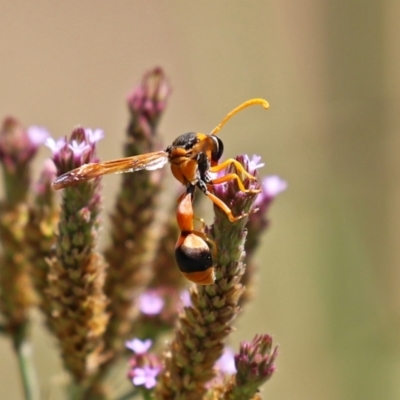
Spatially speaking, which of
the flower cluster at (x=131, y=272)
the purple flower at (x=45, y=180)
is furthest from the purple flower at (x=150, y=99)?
the purple flower at (x=45, y=180)

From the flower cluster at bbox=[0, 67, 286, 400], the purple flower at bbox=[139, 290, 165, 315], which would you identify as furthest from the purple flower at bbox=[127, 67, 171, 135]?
the purple flower at bbox=[139, 290, 165, 315]

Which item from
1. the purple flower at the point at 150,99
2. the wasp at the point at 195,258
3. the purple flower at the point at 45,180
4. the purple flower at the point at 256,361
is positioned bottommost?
the purple flower at the point at 256,361

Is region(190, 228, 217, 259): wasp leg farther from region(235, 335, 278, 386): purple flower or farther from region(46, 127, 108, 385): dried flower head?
region(46, 127, 108, 385): dried flower head

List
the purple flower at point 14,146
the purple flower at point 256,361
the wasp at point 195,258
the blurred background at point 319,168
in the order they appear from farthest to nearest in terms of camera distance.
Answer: the blurred background at point 319,168, the purple flower at point 14,146, the purple flower at point 256,361, the wasp at point 195,258

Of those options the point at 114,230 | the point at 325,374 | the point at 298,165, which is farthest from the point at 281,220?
the point at 114,230

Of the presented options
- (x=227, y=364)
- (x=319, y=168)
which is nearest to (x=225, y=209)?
(x=227, y=364)

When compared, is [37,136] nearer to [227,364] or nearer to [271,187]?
[271,187]

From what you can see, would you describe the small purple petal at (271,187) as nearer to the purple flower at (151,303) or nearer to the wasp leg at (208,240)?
the purple flower at (151,303)
